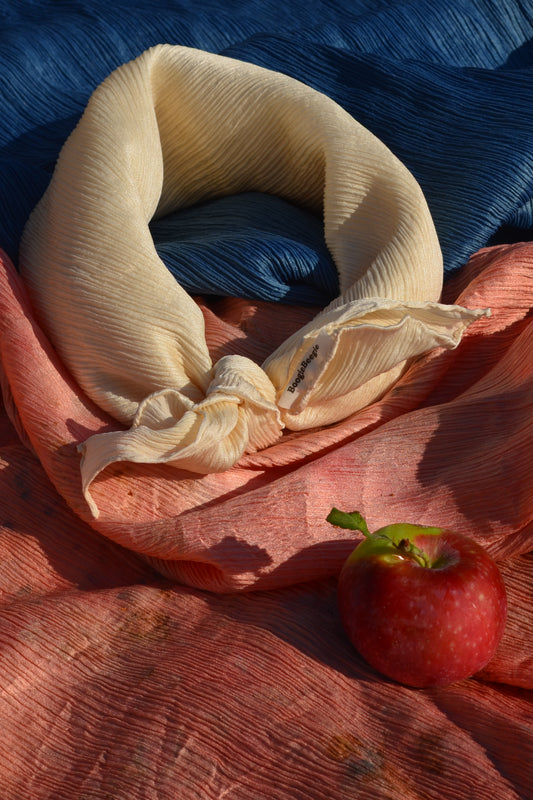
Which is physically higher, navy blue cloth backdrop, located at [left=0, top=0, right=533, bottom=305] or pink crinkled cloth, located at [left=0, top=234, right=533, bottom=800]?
navy blue cloth backdrop, located at [left=0, top=0, right=533, bottom=305]

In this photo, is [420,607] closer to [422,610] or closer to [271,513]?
[422,610]

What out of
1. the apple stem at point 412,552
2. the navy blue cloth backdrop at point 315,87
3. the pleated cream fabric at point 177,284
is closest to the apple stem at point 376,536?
the apple stem at point 412,552

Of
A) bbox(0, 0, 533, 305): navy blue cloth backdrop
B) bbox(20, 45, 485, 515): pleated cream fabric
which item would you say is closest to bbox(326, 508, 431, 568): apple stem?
bbox(20, 45, 485, 515): pleated cream fabric

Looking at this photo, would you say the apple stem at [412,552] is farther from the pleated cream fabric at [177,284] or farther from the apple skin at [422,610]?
the pleated cream fabric at [177,284]

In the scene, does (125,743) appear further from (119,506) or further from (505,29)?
(505,29)

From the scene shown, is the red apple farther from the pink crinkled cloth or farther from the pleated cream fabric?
the pleated cream fabric

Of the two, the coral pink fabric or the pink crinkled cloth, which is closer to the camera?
the pink crinkled cloth

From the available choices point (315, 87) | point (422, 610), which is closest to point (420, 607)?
point (422, 610)
